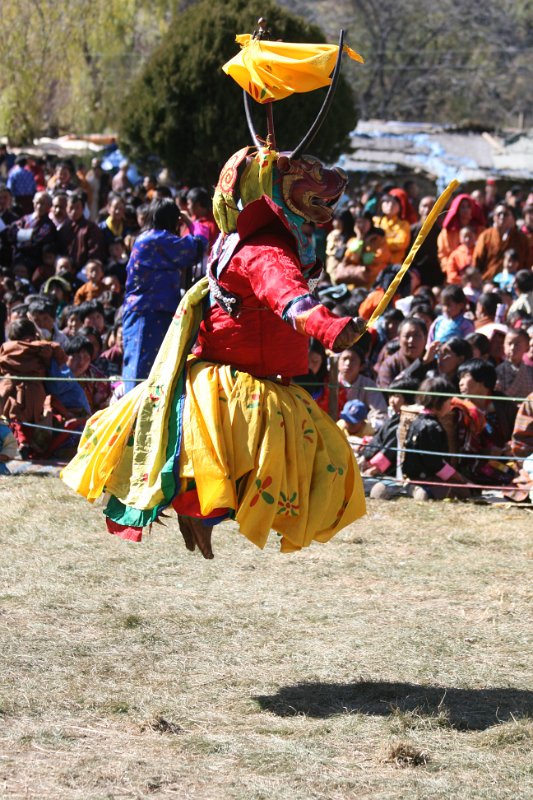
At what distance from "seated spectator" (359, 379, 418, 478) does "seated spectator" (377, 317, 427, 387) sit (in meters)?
0.38

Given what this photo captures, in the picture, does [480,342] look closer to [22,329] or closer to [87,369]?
[87,369]

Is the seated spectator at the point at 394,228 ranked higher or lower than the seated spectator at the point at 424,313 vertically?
higher

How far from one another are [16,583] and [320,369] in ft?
10.3

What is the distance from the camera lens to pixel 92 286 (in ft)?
37.1

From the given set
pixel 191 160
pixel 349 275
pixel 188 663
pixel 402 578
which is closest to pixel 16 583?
pixel 188 663

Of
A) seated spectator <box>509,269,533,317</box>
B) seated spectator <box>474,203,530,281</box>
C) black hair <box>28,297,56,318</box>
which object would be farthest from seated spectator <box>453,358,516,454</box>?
seated spectator <box>474,203,530,281</box>

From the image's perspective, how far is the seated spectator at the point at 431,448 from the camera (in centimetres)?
780

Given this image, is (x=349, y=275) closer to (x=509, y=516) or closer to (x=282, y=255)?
(x=509, y=516)

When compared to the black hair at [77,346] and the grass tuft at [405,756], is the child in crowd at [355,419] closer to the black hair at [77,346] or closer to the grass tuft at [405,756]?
the black hair at [77,346]

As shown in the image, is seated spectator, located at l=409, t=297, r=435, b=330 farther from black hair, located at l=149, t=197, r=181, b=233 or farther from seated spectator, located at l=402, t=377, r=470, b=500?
black hair, located at l=149, t=197, r=181, b=233

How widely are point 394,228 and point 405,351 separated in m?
3.89

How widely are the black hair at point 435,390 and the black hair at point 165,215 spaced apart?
6.52 ft

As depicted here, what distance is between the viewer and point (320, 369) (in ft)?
27.6

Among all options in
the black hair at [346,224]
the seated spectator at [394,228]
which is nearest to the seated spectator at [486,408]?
the seated spectator at [394,228]
